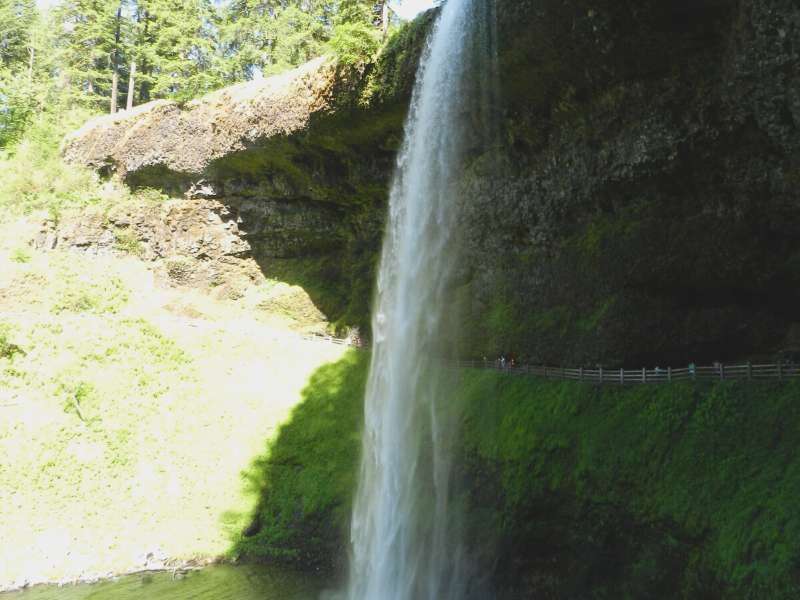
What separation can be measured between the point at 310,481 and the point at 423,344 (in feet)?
20.7

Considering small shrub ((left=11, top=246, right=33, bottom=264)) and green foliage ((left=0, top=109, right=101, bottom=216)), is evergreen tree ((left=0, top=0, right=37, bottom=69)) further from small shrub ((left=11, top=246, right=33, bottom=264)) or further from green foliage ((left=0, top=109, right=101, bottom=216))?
small shrub ((left=11, top=246, right=33, bottom=264))

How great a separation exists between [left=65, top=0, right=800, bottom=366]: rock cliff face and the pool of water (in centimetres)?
1004

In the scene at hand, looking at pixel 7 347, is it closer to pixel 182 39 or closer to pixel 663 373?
pixel 663 373

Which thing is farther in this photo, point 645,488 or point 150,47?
point 150,47

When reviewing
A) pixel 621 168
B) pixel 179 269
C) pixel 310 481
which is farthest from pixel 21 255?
pixel 621 168

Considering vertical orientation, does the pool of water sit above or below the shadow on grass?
below

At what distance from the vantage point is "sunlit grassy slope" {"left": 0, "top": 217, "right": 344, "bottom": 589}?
68.0 ft

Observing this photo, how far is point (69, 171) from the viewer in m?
37.4

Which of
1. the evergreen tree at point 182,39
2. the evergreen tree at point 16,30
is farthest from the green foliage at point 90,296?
the evergreen tree at point 16,30

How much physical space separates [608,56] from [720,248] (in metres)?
5.93

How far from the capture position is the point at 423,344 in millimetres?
23578

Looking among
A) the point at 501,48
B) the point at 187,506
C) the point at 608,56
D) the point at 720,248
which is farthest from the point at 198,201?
the point at 720,248

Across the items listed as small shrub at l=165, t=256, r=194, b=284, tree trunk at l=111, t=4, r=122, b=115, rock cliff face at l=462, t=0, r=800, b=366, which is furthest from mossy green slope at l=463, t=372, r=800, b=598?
tree trunk at l=111, t=4, r=122, b=115

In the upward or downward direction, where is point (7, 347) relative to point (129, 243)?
downward
